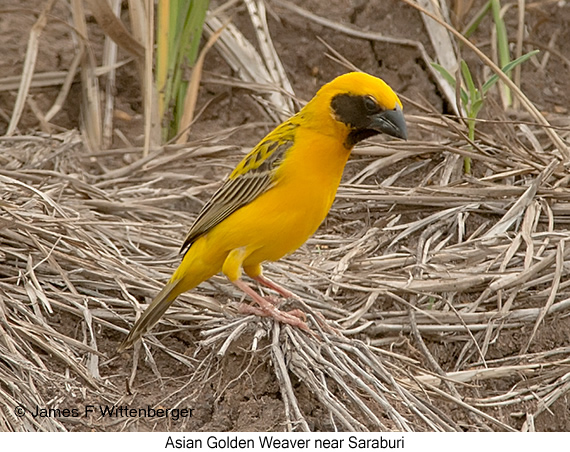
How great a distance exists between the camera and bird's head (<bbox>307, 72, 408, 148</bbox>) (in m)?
3.78

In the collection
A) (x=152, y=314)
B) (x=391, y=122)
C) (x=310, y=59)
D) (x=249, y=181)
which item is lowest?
(x=152, y=314)

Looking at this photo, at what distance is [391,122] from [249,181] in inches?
27.6

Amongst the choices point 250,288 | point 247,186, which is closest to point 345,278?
point 250,288

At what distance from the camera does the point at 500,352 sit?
4258mm

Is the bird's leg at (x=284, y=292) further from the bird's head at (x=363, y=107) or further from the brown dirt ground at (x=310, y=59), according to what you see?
the brown dirt ground at (x=310, y=59)

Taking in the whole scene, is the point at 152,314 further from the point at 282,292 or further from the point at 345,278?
the point at 345,278

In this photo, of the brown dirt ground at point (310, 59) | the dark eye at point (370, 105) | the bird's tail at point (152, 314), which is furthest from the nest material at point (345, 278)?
the dark eye at point (370, 105)

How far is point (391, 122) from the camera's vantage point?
377 centimetres

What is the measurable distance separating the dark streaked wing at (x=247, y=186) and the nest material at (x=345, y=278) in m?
0.43

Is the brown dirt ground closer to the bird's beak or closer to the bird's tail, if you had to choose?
the bird's beak

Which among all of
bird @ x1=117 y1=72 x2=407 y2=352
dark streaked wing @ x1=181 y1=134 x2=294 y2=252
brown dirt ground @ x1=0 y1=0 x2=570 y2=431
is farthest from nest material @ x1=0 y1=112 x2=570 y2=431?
brown dirt ground @ x1=0 y1=0 x2=570 y2=431

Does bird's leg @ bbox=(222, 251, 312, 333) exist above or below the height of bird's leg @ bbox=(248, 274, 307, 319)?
above

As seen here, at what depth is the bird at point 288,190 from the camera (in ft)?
12.5

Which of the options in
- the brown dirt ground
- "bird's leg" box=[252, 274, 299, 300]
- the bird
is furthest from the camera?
the brown dirt ground
